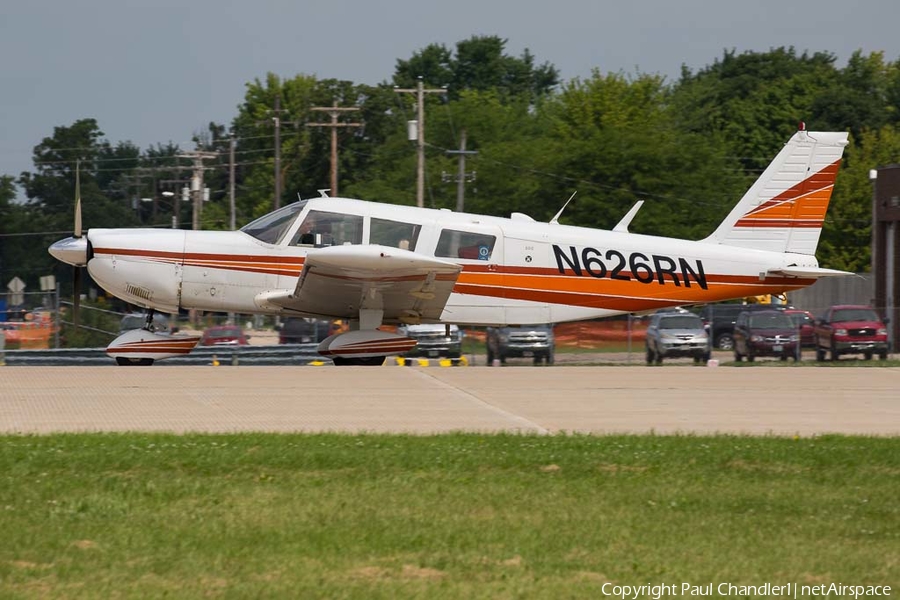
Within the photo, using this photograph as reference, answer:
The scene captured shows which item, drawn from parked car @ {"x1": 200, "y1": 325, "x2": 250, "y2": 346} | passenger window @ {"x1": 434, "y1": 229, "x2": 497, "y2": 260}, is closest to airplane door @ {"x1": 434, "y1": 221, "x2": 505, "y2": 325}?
passenger window @ {"x1": 434, "y1": 229, "x2": 497, "y2": 260}

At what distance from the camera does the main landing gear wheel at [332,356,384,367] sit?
16125 millimetres

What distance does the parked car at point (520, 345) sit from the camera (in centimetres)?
2712

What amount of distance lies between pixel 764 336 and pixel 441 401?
20238mm

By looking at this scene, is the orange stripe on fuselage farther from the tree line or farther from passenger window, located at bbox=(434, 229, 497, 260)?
the tree line

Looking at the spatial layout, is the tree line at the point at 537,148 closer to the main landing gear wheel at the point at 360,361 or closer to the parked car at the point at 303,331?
the parked car at the point at 303,331

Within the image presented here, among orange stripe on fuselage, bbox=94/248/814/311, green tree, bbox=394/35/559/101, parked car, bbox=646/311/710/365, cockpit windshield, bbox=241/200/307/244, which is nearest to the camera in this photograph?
cockpit windshield, bbox=241/200/307/244

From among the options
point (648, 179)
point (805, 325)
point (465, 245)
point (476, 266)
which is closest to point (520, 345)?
point (805, 325)

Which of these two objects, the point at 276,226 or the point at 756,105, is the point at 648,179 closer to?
the point at 756,105

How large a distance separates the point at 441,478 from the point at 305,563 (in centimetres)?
197

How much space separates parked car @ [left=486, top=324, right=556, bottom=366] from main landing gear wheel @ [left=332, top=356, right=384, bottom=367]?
35.0 ft

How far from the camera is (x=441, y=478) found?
7.81 metres

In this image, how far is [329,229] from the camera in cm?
1567

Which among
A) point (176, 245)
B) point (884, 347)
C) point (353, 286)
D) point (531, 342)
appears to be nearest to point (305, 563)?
point (353, 286)

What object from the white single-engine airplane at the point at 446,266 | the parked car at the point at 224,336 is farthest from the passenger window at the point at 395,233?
the parked car at the point at 224,336
